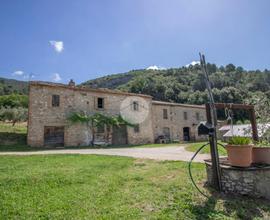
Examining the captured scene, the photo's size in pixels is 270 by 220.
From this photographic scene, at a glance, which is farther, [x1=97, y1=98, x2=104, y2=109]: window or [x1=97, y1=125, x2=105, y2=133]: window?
[x1=97, y1=98, x2=104, y2=109]: window

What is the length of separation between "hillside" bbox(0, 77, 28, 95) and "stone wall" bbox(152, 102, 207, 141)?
35668 millimetres

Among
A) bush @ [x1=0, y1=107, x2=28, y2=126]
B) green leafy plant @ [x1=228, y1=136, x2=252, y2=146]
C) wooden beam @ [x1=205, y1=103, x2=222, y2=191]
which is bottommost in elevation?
wooden beam @ [x1=205, y1=103, x2=222, y2=191]

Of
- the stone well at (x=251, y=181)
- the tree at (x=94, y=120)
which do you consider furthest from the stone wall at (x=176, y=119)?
the stone well at (x=251, y=181)

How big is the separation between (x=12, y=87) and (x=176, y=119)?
4463cm

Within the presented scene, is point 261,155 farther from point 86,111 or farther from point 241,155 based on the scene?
point 86,111

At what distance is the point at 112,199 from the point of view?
3955mm

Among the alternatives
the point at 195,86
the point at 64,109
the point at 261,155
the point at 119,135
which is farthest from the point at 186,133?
the point at 195,86

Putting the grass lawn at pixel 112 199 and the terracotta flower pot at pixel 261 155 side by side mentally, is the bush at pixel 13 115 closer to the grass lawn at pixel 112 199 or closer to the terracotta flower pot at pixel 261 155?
the grass lawn at pixel 112 199

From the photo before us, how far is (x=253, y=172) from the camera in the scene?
14.1 feet

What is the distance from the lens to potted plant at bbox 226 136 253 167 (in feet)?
14.3

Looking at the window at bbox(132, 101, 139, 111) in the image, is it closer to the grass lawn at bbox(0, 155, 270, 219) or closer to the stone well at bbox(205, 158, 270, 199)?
the grass lawn at bbox(0, 155, 270, 219)

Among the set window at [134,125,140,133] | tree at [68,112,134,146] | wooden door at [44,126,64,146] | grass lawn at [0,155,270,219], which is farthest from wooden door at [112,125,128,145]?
grass lawn at [0,155,270,219]

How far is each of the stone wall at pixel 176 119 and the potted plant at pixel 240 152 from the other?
695 inches

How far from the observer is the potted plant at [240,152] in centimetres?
437
